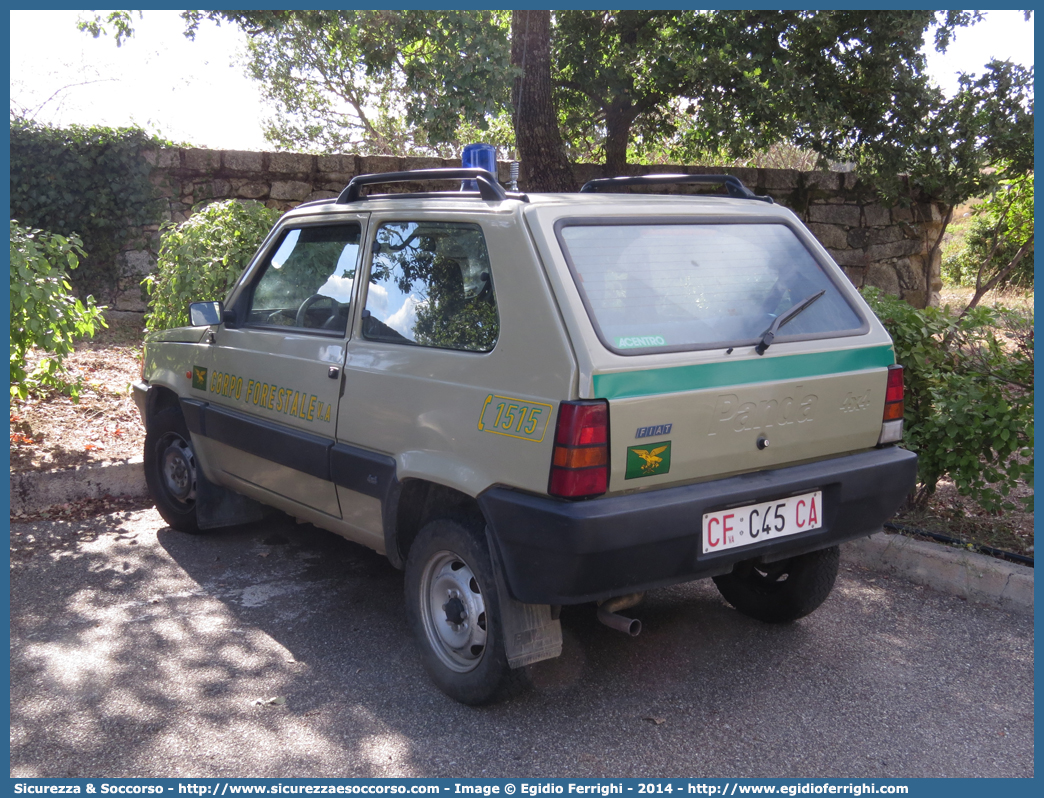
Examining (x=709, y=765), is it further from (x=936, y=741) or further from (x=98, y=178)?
(x=98, y=178)

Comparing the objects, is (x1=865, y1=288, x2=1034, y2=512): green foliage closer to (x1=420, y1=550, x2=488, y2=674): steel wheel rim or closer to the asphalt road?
the asphalt road

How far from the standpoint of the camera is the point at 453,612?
124 inches

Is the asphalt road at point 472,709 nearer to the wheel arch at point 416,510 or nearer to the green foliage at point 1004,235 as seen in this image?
the wheel arch at point 416,510

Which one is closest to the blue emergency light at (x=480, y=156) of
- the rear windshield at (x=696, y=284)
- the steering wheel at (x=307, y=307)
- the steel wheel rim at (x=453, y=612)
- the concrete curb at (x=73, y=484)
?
the steering wheel at (x=307, y=307)

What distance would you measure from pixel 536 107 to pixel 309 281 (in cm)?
463

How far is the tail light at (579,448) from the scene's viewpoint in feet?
8.38

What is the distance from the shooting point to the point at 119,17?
7977 mm

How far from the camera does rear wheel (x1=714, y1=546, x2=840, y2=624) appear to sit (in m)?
3.62

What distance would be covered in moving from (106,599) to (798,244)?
354cm

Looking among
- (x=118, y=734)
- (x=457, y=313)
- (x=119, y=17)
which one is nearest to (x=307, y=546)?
(x=118, y=734)

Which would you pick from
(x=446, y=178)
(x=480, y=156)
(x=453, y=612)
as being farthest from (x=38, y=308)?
(x=453, y=612)

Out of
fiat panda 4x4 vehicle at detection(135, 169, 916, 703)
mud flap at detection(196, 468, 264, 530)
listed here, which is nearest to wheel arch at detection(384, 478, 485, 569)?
fiat panda 4x4 vehicle at detection(135, 169, 916, 703)

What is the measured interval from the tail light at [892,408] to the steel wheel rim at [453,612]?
1.67 m

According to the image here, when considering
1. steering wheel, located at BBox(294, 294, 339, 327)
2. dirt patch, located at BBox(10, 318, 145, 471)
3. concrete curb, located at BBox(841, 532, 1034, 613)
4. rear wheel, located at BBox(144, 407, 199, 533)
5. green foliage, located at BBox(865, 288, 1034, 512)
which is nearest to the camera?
steering wheel, located at BBox(294, 294, 339, 327)
